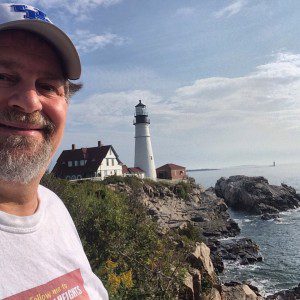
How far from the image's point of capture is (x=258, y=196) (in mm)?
65438

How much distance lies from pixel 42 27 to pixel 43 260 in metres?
1.36

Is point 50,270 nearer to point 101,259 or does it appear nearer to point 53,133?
point 53,133

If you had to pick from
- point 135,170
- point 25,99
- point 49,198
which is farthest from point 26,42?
point 135,170

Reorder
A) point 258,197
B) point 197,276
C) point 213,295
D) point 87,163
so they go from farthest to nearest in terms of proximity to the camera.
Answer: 1. point 258,197
2. point 87,163
3. point 197,276
4. point 213,295

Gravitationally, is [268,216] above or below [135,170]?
below

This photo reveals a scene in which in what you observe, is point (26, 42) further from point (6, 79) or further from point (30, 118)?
point (30, 118)

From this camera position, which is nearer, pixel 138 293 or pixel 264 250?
pixel 138 293

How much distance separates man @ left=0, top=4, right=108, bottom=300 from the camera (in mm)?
1857

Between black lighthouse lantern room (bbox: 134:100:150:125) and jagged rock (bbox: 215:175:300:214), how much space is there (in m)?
24.4

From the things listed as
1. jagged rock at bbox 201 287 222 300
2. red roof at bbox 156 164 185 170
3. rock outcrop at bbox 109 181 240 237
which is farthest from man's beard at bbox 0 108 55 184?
red roof at bbox 156 164 185 170

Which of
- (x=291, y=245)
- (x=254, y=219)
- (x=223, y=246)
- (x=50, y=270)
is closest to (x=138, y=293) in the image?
(x=50, y=270)

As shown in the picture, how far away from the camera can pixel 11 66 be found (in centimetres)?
194

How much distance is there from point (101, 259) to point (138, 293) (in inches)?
90.3

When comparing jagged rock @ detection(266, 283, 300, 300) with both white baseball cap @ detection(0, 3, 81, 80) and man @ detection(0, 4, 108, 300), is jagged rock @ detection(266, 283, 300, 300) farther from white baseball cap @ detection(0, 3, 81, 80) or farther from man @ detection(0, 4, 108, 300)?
white baseball cap @ detection(0, 3, 81, 80)
